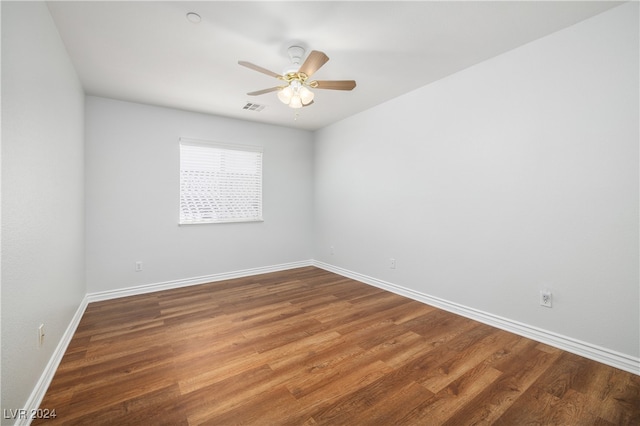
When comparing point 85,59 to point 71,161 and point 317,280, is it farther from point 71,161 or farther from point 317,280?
point 317,280

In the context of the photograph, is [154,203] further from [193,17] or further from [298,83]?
[298,83]

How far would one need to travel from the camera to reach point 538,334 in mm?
2330

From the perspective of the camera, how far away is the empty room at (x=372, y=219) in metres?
1.58

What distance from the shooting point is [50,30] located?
1919 mm

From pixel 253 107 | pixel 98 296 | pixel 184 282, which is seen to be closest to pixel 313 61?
pixel 253 107

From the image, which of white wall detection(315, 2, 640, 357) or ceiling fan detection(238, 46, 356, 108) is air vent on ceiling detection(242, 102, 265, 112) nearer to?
ceiling fan detection(238, 46, 356, 108)

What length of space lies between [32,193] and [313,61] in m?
1.97

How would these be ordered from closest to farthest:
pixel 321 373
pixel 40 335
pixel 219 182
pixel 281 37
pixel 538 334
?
pixel 40 335, pixel 321 373, pixel 281 37, pixel 538 334, pixel 219 182

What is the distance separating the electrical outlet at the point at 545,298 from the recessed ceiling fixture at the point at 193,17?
11.4 ft

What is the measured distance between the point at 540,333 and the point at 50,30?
4.44 m

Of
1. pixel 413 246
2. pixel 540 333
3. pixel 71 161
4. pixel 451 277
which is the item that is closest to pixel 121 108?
pixel 71 161

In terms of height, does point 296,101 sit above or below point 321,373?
above

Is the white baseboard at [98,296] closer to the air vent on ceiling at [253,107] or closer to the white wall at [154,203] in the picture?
the white wall at [154,203]

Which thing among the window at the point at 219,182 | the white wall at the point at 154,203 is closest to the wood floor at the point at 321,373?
the white wall at the point at 154,203
